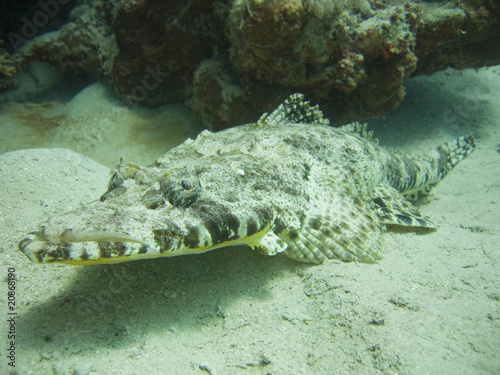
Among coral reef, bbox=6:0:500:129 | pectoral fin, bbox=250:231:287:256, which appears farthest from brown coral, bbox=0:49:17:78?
pectoral fin, bbox=250:231:287:256

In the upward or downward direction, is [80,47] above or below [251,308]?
above

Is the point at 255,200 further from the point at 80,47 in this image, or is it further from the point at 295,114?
the point at 80,47

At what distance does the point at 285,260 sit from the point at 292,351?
3.95 feet

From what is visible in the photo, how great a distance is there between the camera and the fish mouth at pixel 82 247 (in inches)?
88.7

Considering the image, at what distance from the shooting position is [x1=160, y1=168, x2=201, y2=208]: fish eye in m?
2.83

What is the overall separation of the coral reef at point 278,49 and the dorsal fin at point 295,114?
2.55 ft

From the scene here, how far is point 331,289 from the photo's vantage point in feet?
10.1

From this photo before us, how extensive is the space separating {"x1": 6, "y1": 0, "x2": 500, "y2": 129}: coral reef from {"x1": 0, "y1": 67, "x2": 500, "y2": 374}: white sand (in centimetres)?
297

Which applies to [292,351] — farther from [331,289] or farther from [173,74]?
[173,74]

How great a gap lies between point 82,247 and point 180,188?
0.94 m

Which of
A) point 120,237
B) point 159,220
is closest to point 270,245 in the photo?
point 159,220

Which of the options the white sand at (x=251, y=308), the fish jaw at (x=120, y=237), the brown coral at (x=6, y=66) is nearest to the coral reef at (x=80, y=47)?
the brown coral at (x=6, y=66)

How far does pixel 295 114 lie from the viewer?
16.3ft

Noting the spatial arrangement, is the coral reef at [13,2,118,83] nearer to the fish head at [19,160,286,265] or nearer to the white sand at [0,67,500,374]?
the white sand at [0,67,500,374]
